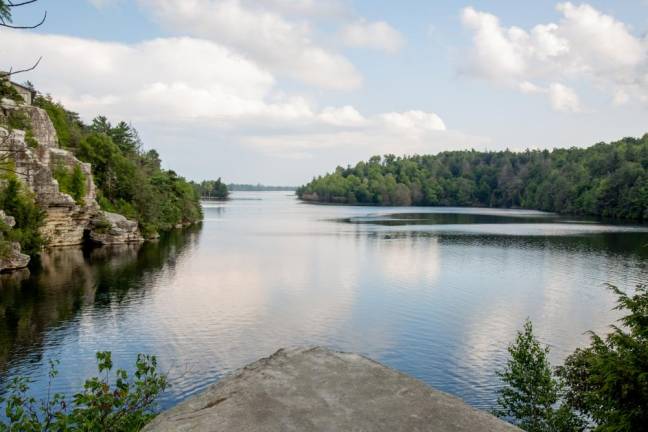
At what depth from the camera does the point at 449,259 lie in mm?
62469

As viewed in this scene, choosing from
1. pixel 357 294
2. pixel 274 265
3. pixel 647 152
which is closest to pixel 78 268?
pixel 274 265

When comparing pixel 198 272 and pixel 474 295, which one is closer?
pixel 474 295

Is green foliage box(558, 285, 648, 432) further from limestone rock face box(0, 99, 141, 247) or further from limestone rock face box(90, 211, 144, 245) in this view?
limestone rock face box(90, 211, 144, 245)

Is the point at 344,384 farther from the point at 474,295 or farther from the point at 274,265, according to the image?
the point at 274,265

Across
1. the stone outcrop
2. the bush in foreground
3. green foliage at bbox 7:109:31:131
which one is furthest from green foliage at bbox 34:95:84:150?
the bush in foreground

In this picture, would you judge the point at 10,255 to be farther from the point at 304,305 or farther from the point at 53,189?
the point at 304,305

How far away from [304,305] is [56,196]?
35041mm

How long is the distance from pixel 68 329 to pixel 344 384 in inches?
1183

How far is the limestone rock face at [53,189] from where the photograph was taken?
5641cm

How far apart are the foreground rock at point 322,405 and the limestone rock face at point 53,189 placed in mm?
51961

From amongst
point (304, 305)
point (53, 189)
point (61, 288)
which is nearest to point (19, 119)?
point (53, 189)

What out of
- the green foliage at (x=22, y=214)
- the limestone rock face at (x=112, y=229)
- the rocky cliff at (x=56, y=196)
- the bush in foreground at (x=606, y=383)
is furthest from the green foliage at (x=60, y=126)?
the bush in foreground at (x=606, y=383)

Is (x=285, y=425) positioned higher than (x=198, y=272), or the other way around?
(x=285, y=425)

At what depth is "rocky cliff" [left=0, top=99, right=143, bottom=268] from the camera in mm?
56344
